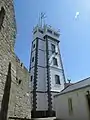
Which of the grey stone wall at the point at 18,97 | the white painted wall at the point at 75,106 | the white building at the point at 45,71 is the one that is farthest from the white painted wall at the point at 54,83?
the grey stone wall at the point at 18,97

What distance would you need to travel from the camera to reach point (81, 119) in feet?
33.0

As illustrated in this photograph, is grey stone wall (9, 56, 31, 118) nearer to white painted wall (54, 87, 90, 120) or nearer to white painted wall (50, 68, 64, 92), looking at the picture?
white painted wall (54, 87, 90, 120)

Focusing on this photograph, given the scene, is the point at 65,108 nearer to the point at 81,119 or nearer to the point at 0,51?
the point at 81,119

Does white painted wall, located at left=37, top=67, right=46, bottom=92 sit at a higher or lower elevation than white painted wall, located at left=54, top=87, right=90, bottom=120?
higher

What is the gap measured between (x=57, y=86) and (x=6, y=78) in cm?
1830

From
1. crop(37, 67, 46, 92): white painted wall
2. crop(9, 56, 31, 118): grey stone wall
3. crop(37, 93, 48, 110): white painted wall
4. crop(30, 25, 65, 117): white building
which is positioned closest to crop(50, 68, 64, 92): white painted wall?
crop(30, 25, 65, 117): white building

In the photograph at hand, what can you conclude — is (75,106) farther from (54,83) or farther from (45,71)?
(45,71)

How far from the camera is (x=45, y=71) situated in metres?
23.1

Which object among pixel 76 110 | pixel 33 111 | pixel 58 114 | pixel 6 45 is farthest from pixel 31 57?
pixel 6 45

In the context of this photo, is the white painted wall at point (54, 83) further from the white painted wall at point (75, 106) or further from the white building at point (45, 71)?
the white painted wall at point (75, 106)

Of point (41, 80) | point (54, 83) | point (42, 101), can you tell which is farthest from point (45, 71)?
point (42, 101)

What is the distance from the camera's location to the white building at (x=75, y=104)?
1013cm

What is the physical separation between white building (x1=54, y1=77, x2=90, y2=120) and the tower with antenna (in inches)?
306

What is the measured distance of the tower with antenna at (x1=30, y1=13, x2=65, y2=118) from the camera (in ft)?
66.1
